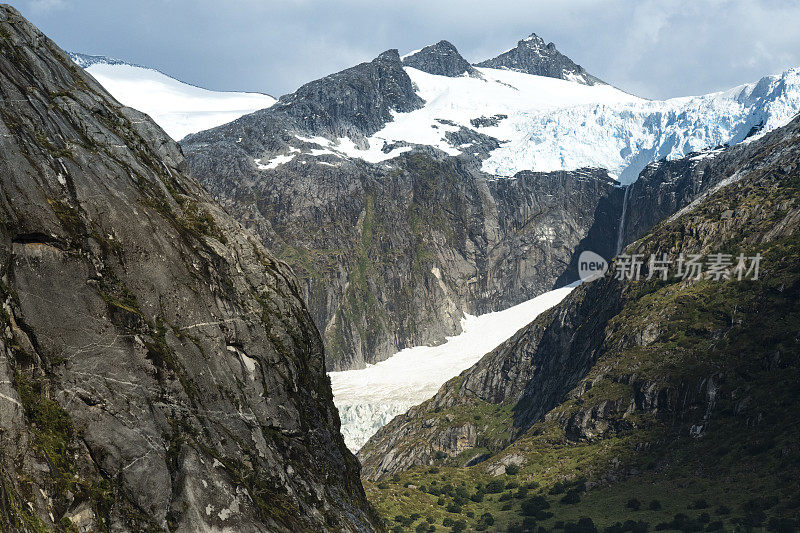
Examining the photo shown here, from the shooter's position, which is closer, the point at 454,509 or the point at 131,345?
the point at 131,345

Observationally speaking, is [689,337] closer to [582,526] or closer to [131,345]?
[582,526]

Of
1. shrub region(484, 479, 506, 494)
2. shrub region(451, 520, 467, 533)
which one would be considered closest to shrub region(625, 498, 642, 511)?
shrub region(451, 520, 467, 533)

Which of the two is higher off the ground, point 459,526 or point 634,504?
point 634,504

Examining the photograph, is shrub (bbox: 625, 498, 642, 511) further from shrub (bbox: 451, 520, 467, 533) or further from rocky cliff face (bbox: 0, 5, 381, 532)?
rocky cliff face (bbox: 0, 5, 381, 532)

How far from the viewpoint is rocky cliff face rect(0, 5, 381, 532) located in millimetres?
31234

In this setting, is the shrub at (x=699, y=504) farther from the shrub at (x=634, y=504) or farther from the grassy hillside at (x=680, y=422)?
the shrub at (x=634, y=504)

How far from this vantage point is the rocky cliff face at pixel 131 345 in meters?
31.2

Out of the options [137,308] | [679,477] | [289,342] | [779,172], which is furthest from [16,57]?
[779,172]

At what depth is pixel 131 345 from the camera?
117 ft

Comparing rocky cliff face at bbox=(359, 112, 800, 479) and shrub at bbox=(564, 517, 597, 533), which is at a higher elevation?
rocky cliff face at bbox=(359, 112, 800, 479)

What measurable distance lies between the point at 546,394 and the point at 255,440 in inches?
6185

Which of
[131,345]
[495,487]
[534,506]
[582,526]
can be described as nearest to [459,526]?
[534,506]

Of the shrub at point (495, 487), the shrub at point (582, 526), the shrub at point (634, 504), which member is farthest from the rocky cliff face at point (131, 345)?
the shrub at point (495, 487)

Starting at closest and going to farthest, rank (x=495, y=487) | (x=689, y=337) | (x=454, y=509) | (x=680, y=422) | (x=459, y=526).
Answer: (x=459, y=526)
(x=680, y=422)
(x=454, y=509)
(x=689, y=337)
(x=495, y=487)
